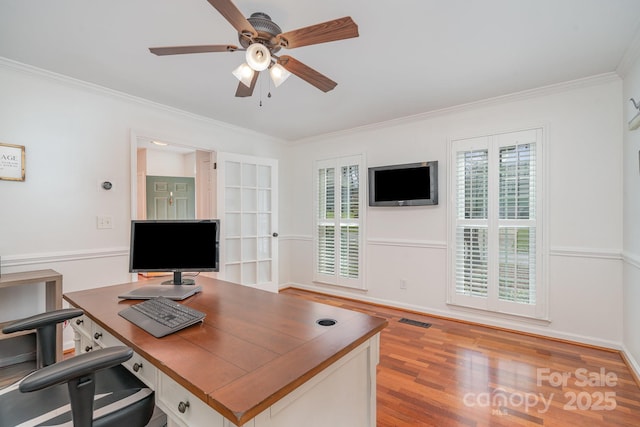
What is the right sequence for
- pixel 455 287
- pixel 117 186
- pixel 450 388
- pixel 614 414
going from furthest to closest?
1. pixel 455 287
2. pixel 117 186
3. pixel 450 388
4. pixel 614 414

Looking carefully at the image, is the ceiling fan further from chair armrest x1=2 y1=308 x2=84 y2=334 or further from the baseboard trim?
the baseboard trim

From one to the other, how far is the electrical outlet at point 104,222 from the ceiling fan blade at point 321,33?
8.22 ft

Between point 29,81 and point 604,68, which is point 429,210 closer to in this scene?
point 604,68

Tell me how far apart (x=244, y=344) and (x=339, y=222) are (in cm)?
341

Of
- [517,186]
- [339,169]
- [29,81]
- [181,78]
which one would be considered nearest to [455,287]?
[517,186]

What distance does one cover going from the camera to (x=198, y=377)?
842 millimetres

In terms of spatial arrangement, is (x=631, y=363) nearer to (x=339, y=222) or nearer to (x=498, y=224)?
(x=498, y=224)

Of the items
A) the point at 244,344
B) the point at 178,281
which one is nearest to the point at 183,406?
the point at 244,344

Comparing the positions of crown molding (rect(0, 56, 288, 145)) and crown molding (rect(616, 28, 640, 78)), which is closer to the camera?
crown molding (rect(616, 28, 640, 78))

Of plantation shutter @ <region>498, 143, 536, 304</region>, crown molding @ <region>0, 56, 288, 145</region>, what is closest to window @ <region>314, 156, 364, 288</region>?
crown molding @ <region>0, 56, 288, 145</region>

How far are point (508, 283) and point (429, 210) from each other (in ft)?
3.71

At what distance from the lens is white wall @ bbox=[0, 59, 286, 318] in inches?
95.7

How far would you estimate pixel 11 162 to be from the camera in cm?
241

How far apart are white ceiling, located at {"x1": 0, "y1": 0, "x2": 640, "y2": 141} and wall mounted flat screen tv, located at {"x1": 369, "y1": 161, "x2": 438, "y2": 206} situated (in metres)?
0.79
